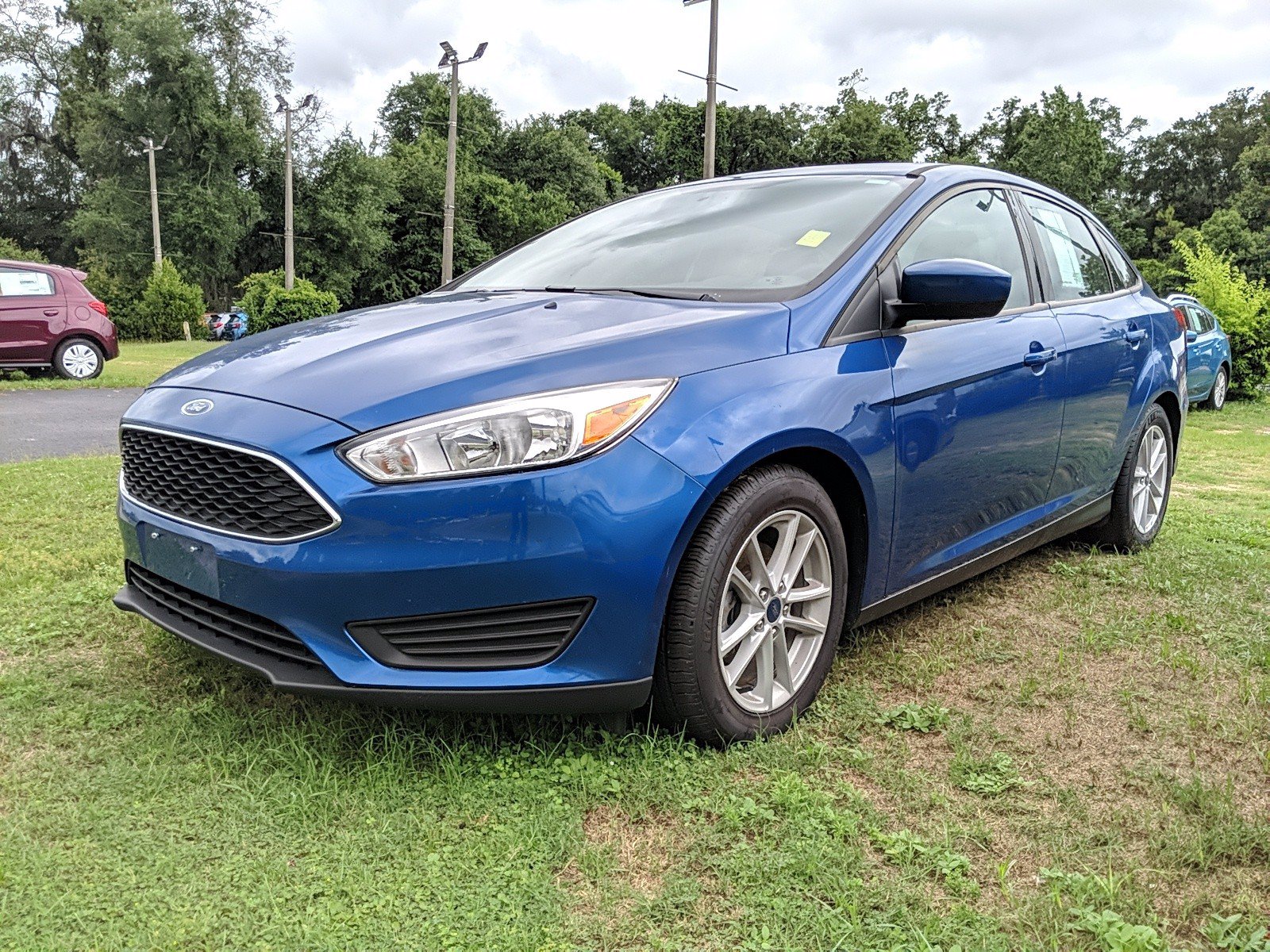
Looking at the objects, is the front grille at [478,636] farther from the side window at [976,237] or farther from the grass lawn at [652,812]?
the side window at [976,237]

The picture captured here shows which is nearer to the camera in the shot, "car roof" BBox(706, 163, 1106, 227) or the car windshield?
the car windshield

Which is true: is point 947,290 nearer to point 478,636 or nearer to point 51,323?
point 478,636

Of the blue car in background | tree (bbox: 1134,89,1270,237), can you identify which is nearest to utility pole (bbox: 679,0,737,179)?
the blue car in background

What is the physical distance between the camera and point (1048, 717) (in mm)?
2967

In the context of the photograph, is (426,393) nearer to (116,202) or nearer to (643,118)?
(116,202)

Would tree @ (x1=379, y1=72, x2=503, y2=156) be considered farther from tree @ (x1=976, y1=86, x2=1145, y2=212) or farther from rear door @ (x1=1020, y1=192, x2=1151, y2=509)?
rear door @ (x1=1020, y1=192, x2=1151, y2=509)

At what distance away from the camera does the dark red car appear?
12.7 metres

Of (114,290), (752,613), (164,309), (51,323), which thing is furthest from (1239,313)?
(114,290)

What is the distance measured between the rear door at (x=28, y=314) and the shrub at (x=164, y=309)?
23556 mm

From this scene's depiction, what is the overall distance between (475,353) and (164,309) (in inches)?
1431

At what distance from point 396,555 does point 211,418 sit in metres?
0.66

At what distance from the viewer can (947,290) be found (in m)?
2.97

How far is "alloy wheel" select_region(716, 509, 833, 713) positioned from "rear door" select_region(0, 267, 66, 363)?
12.9 meters

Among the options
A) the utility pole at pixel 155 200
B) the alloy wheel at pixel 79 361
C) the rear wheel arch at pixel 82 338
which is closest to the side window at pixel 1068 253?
the rear wheel arch at pixel 82 338
